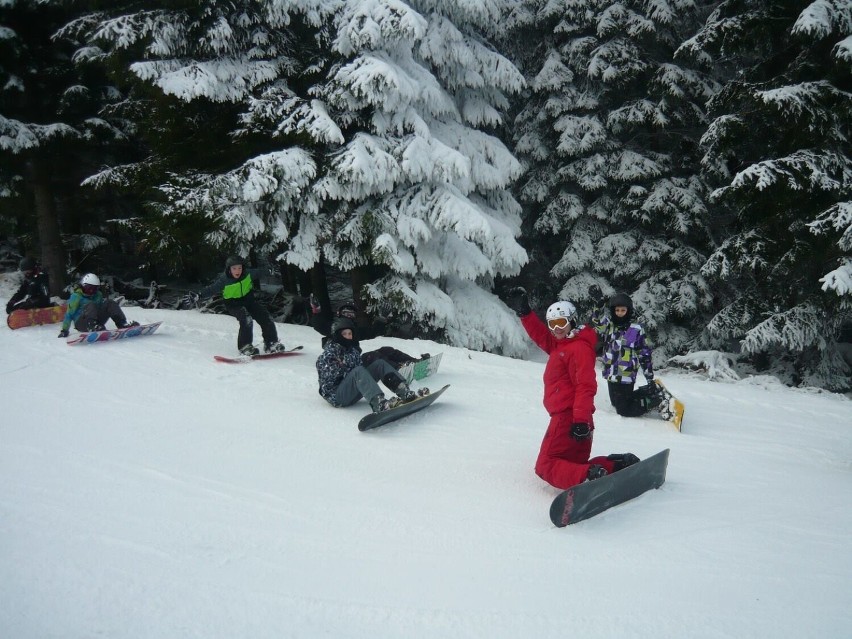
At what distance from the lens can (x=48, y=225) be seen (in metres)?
15.2

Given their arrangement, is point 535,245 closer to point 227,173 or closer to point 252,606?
point 227,173

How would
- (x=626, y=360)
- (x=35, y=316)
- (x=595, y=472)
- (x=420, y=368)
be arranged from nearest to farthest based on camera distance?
(x=595, y=472), (x=626, y=360), (x=420, y=368), (x=35, y=316)

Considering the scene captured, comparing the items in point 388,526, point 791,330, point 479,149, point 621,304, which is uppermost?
point 479,149

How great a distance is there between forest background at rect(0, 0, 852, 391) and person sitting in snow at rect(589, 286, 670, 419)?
359 cm

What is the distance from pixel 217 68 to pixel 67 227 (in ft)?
36.7

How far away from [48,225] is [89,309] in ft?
24.2

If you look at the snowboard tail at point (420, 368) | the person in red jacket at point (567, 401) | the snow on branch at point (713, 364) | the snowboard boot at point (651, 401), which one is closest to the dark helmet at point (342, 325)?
the snowboard tail at point (420, 368)

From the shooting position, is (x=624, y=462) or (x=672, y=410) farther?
(x=672, y=410)

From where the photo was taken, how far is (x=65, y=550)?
10.9 feet

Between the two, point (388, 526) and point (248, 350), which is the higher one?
point (248, 350)

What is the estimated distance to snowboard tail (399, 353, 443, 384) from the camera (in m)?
7.60

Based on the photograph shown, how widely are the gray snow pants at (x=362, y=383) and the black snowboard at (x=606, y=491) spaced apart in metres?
2.76

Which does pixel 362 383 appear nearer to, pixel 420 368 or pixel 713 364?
pixel 420 368

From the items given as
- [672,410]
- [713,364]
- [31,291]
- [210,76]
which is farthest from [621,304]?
[31,291]
